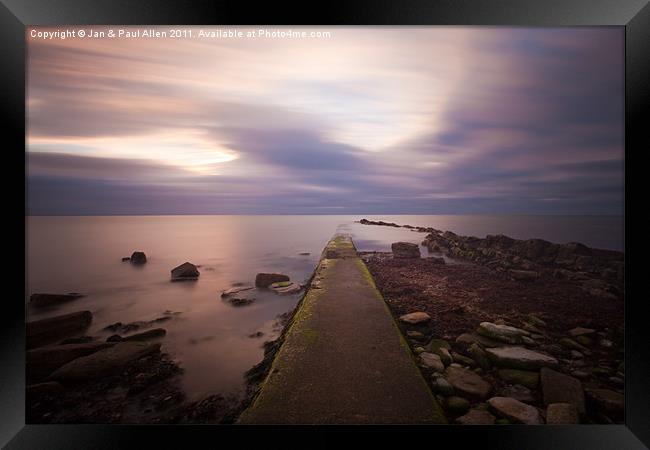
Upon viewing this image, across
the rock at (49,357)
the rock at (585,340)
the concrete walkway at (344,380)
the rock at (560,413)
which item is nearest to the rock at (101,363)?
the rock at (49,357)

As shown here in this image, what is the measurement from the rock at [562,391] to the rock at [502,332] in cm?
38

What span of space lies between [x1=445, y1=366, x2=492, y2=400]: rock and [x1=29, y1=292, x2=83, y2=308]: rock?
14.3 ft

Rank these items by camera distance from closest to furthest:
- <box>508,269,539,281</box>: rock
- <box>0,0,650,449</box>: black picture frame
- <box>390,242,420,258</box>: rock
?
<box>0,0,650,449</box>: black picture frame
<box>508,269,539,281</box>: rock
<box>390,242,420,258</box>: rock

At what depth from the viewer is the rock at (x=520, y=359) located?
93.0 inches

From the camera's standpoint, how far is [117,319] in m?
3.51

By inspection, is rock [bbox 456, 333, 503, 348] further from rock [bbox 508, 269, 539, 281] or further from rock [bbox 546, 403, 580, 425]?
rock [bbox 508, 269, 539, 281]

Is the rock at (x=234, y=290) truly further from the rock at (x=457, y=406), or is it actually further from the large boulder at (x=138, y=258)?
the rock at (x=457, y=406)

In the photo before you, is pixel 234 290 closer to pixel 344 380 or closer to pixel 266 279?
pixel 266 279

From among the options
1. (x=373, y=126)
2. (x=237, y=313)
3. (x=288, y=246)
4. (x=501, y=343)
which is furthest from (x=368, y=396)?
(x=288, y=246)

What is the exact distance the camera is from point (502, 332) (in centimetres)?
263

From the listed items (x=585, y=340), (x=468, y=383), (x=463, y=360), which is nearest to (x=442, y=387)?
(x=468, y=383)

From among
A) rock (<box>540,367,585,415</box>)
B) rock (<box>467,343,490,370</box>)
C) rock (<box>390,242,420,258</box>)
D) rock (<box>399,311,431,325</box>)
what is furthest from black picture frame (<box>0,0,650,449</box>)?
rock (<box>390,242,420,258</box>)

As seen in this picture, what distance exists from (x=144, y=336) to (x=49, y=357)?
86 centimetres

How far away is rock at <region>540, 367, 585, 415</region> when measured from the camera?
2.20 m
